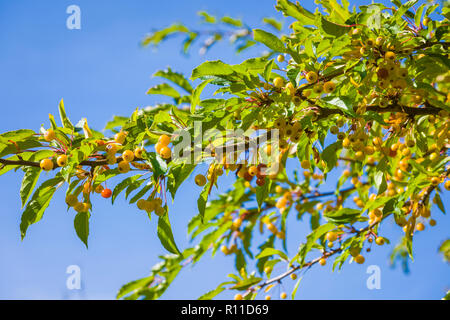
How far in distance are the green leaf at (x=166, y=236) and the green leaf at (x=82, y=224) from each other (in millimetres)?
305

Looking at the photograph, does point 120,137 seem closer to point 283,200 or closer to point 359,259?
point 359,259

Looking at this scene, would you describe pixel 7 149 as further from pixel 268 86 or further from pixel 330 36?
pixel 330 36

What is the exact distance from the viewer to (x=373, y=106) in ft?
6.33

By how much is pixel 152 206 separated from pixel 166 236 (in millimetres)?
127

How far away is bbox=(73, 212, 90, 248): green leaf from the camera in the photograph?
177 cm

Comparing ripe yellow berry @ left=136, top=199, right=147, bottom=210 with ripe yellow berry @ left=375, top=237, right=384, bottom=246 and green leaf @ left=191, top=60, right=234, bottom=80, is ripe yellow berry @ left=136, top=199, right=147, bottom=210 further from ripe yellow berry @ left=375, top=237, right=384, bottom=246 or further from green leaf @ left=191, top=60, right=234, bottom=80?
ripe yellow berry @ left=375, top=237, right=384, bottom=246

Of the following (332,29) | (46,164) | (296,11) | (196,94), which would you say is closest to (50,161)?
(46,164)

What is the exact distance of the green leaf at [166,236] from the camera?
1.69 m

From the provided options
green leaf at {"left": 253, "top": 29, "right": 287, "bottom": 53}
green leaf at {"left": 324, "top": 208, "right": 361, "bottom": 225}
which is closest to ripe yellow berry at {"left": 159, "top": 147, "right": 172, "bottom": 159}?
green leaf at {"left": 253, "top": 29, "right": 287, "bottom": 53}

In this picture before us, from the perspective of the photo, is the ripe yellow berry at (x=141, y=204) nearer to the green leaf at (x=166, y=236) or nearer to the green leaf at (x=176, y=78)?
the green leaf at (x=166, y=236)

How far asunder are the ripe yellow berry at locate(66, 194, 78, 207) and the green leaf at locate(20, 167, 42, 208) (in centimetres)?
14

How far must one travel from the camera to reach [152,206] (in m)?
1.70

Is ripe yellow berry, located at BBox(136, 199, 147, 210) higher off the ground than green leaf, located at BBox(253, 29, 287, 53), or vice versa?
green leaf, located at BBox(253, 29, 287, 53)

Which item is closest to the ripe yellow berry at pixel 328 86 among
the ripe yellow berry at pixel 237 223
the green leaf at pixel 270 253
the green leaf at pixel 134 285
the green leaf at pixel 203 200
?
the green leaf at pixel 203 200
